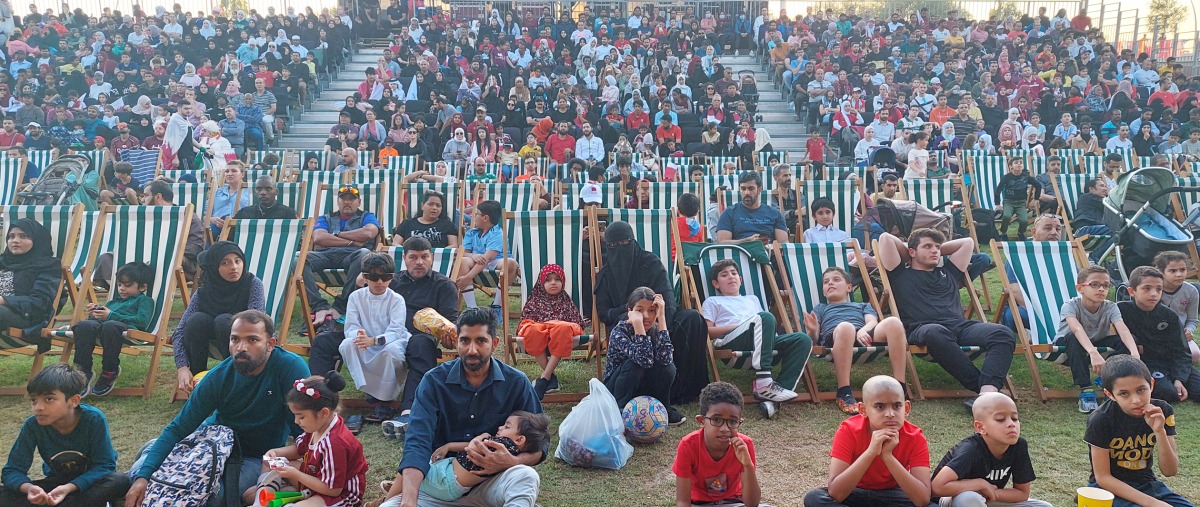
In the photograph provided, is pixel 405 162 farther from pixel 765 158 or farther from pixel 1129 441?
pixel 1129 441

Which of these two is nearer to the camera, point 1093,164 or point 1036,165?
point 1036,165

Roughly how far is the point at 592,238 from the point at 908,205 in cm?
282

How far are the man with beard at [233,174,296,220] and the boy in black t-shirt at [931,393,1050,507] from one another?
5.71 m

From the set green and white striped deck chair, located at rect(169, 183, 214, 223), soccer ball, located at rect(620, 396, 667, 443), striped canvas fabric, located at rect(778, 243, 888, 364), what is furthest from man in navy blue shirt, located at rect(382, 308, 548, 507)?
green and white striped deck chair, located at rect(169, 183, 214, 223)

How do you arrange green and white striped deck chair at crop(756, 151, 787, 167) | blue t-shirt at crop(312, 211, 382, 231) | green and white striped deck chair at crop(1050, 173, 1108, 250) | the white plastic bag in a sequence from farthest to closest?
A: green and white striped deck chair at crop(756, 151, 787, 167), green and white striped deck chair at crop(1050, 173, 1108, 250), blue t-shirt at crop(312, 211, 382, 231), the white plastic bag

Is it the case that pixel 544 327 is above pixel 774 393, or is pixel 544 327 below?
above

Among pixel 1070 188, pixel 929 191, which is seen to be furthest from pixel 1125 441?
pixel 1070 188

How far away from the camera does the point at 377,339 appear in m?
4.79

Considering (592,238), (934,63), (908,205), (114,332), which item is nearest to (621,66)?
(934,63)

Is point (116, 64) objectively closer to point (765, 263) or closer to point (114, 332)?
point (114, 332)

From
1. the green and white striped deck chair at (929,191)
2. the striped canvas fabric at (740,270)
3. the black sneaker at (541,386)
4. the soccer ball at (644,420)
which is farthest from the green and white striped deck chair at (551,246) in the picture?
the green and white striped deck chair at (929,191)

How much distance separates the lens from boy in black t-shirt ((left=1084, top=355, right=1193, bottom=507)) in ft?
10.8

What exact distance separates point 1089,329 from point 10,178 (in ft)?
34.6

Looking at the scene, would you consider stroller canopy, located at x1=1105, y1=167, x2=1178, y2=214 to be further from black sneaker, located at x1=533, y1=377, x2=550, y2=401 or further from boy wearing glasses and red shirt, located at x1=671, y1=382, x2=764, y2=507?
boy wearing glasses and red shirt, located at x1=671, y1=382, x2=764, y2=507
